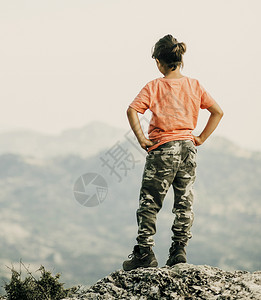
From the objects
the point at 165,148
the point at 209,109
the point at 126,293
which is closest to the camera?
the point at 126,293

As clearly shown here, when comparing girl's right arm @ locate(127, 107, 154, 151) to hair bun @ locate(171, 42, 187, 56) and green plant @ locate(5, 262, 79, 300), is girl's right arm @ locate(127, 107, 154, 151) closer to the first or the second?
hair bun @ locate(171, 42, 187, 56)

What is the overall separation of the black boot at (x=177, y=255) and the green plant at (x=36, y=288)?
1406 mm

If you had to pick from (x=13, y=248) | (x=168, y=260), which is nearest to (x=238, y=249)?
(x=13, y=248)

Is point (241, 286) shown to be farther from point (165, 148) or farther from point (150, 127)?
point (150, 127)

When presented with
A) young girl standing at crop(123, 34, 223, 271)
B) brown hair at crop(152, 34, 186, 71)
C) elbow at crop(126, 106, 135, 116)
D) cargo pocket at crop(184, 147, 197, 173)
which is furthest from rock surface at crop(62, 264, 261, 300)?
brown hair at crop(152, 34, 186, 71)

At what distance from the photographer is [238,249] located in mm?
184250

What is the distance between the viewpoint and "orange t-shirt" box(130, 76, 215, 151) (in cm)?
516

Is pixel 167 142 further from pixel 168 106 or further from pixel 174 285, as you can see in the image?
pixel 174 285

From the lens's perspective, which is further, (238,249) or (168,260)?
(238,249)

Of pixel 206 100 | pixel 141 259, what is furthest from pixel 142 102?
pixel 141 259

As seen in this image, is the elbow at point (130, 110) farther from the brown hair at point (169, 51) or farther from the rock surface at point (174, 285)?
the rock surface at point (174, 285)

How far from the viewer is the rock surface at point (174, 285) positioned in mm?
4570

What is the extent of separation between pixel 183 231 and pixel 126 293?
1.15 m

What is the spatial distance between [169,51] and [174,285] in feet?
9.01
